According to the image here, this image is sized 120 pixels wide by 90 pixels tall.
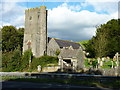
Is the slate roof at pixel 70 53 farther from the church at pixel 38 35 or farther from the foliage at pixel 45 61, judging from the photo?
the church at pixel 38 35

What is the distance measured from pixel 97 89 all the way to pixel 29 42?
29317 millimetres

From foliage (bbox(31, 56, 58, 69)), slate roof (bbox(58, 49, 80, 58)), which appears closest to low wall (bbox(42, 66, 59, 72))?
foliage (bbox(31, 56, 58, 69))

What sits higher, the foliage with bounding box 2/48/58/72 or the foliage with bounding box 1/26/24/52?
the foliage with bounding box 1/26/24/52

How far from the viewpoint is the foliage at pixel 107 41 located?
33.4m

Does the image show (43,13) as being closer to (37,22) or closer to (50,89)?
(37,22)

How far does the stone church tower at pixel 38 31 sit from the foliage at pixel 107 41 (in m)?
12.7

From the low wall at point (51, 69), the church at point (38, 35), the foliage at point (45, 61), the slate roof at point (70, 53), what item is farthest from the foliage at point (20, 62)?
the church at point (38, 35)

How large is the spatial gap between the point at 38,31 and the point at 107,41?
1696 centimetres

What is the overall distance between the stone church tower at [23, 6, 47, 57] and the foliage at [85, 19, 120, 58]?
12.7 m

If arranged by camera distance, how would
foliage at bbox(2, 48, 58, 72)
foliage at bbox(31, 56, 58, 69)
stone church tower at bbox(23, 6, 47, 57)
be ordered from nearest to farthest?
foliage at bbox(2, 48, 58, 72) < foliage at bbox(31, 56, 58, 69) < stone church tower at bbox(23, 6, 47, 57)

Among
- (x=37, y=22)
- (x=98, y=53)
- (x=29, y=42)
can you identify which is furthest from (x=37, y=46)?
(x=98, y=53)

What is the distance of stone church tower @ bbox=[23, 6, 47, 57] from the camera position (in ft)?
124

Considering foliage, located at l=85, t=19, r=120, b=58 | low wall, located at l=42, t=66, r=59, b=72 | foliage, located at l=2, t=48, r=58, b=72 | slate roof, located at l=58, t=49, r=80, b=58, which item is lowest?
low wall, located at l=42, t=66, r=59, b=72

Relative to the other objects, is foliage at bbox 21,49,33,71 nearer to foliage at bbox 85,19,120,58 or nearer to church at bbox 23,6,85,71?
church at bbox 23,6,85,71
